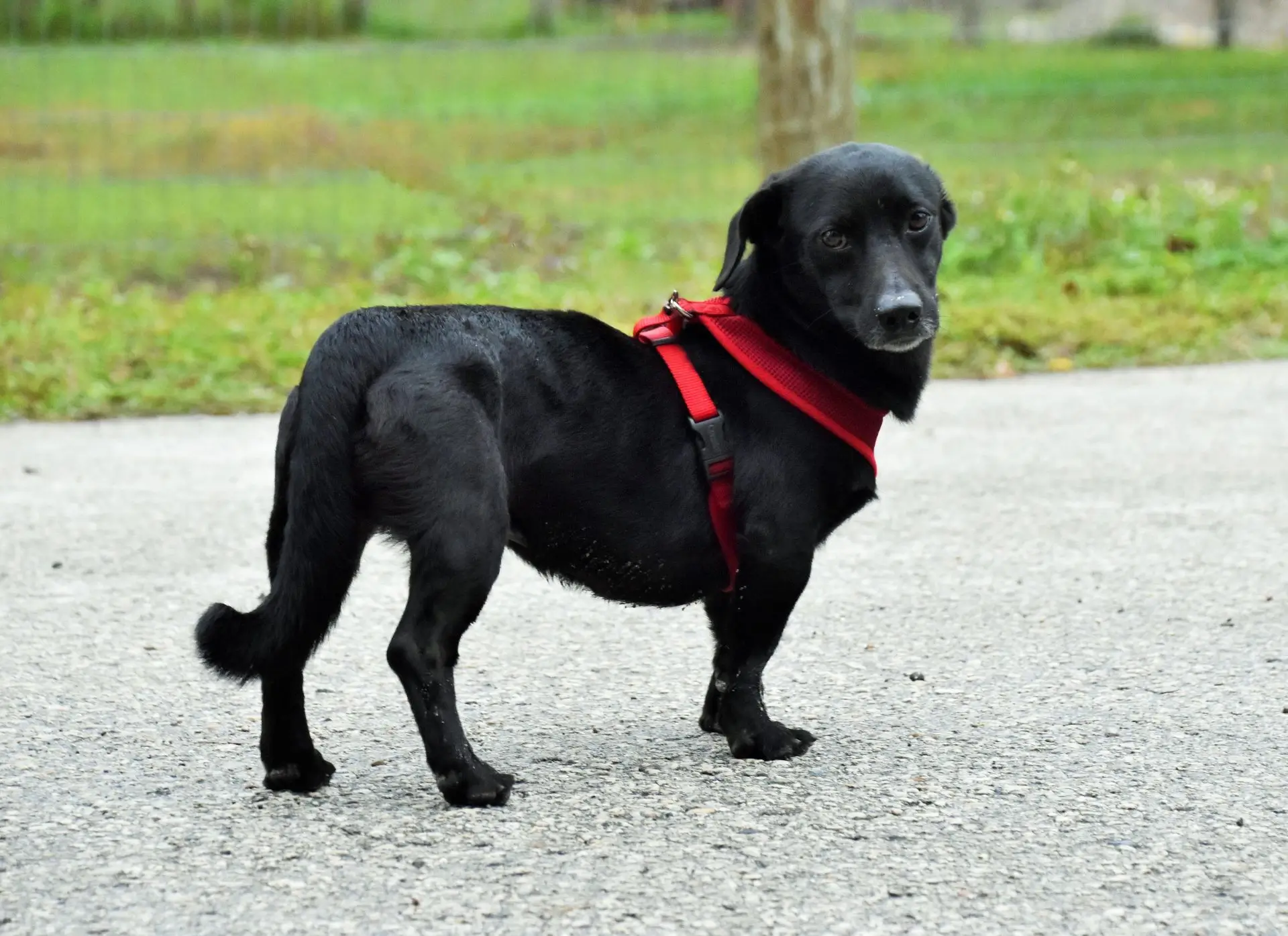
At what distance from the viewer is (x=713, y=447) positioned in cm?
318

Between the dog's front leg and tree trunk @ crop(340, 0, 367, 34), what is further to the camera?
tree trunk @ crop(340, 0, 367, 34)

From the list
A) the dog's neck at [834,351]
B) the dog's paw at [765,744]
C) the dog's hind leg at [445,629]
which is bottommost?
the dog's paw at [765,744]

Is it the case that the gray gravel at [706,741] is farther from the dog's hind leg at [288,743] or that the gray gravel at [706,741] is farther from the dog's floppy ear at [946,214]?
the dog's floppy ear at [946,214]

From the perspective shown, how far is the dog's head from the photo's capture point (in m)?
3.15

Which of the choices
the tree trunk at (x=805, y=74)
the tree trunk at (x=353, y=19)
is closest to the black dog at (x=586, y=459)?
the tree trunk at (x=805, y=74)

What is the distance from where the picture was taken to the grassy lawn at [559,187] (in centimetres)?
838

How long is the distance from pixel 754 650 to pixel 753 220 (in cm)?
84

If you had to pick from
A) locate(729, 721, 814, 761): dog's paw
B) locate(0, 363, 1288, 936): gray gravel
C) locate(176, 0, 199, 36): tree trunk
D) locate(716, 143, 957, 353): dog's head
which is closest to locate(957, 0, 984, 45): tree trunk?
locate(176, 0, 199, 36): tree trunk

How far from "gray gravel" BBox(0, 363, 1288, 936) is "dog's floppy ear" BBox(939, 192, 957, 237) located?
987mm

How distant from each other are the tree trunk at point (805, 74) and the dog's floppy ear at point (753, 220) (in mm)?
5588

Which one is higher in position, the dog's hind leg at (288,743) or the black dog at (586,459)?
the black dog at (586,459)

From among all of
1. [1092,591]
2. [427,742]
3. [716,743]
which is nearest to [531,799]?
[427,742]

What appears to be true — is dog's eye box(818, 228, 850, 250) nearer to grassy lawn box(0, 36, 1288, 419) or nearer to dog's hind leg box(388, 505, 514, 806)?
dog's hind leg box(388, 505, 514, 806)

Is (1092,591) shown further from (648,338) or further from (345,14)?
(345,14)
